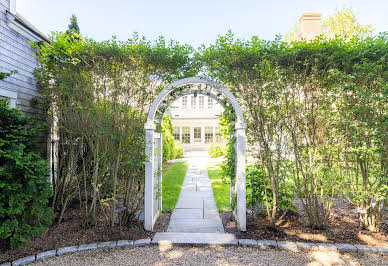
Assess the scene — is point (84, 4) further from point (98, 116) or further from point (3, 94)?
point (98, 116)

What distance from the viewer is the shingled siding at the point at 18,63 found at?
3.85 meters

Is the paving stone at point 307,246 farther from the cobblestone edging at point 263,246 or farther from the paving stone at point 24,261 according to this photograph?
the paving stone at point 24,261

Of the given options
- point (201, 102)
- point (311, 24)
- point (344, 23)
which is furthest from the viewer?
point (201, 102)

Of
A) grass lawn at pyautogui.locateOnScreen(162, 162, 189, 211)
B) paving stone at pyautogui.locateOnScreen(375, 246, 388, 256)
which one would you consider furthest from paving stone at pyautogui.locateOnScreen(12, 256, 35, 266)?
paving stone at pyautogui.locateOnScreen(375, 246, 388, 256)

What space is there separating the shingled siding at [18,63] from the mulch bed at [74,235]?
2.49 meters

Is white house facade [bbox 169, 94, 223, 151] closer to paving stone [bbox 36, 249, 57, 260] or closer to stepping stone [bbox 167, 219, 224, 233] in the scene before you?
stepping stone [bbox 167, 219, 224, 233]

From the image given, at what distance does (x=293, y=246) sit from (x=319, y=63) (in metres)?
2.59

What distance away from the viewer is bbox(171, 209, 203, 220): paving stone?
4172 millimetres

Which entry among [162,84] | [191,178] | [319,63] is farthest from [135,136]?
[191,178]

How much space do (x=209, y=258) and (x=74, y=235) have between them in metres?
2.05

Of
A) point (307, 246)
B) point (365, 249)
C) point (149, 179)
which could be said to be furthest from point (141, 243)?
point (365, 249)

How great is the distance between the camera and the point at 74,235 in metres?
3.26

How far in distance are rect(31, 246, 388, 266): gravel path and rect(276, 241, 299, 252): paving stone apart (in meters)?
0.08

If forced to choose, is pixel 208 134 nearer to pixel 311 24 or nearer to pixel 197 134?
pixel 197 134
